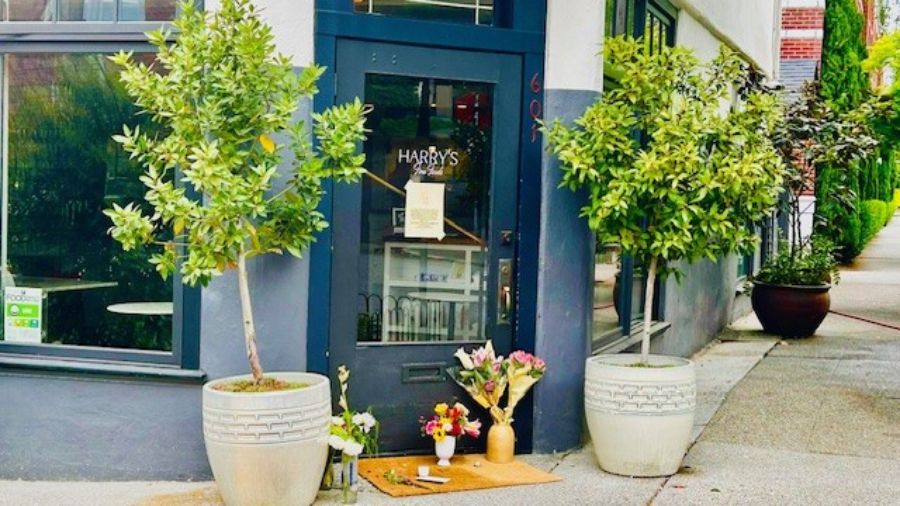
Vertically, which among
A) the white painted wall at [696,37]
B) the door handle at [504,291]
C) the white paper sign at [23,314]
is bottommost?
the white paper sign at [23,314]

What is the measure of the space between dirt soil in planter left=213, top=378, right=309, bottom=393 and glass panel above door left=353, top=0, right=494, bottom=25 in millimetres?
2242

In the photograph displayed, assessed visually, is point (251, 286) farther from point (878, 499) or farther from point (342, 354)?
point (878, 499)

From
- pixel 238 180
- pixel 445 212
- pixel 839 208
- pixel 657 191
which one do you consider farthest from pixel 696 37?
pixel 238 180

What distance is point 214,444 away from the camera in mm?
5219

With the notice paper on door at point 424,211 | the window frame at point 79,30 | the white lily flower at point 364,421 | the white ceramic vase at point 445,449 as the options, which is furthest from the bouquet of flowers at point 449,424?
Result: the window frame at point 79,30

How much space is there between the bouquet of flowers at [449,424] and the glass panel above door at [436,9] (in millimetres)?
2345

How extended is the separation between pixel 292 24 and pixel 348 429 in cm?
227

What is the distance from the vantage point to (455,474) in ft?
20.0

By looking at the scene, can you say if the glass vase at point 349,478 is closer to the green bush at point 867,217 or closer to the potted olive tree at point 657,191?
the potted olive tree at point 657,191

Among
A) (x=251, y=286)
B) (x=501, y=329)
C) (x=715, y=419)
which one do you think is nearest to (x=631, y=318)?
(x=715, y=419)

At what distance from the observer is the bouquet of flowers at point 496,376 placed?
6246 millimetres

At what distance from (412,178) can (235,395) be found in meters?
1.88

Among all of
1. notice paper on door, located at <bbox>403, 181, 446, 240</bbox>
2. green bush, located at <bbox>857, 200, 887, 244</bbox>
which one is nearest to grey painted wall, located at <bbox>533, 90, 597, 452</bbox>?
notice paper on door, located at <bbox>403, 181, 446, 240</bbox>

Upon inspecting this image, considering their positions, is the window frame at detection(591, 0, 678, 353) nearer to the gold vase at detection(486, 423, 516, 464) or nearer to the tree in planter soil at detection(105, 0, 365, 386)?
the gold vase at detection(486, 423, 516, 464)
